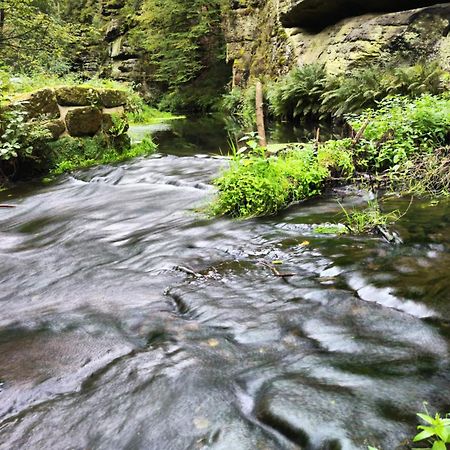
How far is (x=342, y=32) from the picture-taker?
15742 mm

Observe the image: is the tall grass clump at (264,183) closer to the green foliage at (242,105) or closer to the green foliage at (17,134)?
→ the green foliage at (17,134)

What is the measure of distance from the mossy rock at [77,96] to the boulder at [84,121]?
0.20m

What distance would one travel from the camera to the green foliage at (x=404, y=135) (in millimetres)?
6309

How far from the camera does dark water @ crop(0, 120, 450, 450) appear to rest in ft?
6.43

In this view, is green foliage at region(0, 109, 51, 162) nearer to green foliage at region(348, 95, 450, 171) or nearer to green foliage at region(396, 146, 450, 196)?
green foliage at region(348, 95, 450, 171)

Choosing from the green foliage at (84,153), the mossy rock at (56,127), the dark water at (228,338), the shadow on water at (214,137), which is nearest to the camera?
the dark water at (228,338)

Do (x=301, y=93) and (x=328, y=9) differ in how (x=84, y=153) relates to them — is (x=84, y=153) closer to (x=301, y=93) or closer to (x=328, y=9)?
(x=301, y=93)

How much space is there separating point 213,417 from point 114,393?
1.82 feet

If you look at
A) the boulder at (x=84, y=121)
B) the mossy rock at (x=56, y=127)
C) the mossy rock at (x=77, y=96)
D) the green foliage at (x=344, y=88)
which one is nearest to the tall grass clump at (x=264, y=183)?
the green foliage at (x=344, y=88)

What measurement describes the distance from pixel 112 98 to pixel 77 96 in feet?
3.66

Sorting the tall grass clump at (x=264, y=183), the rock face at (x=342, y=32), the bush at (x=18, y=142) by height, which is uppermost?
the rock face at (x=342, y=32)

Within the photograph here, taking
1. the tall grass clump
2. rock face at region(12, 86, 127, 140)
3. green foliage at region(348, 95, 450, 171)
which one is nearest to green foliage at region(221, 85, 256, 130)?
rock face at region(12, 86, 127, 140)

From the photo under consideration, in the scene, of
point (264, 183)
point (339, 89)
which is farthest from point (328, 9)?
point (264, 183)

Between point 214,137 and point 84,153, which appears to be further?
point 214,137
